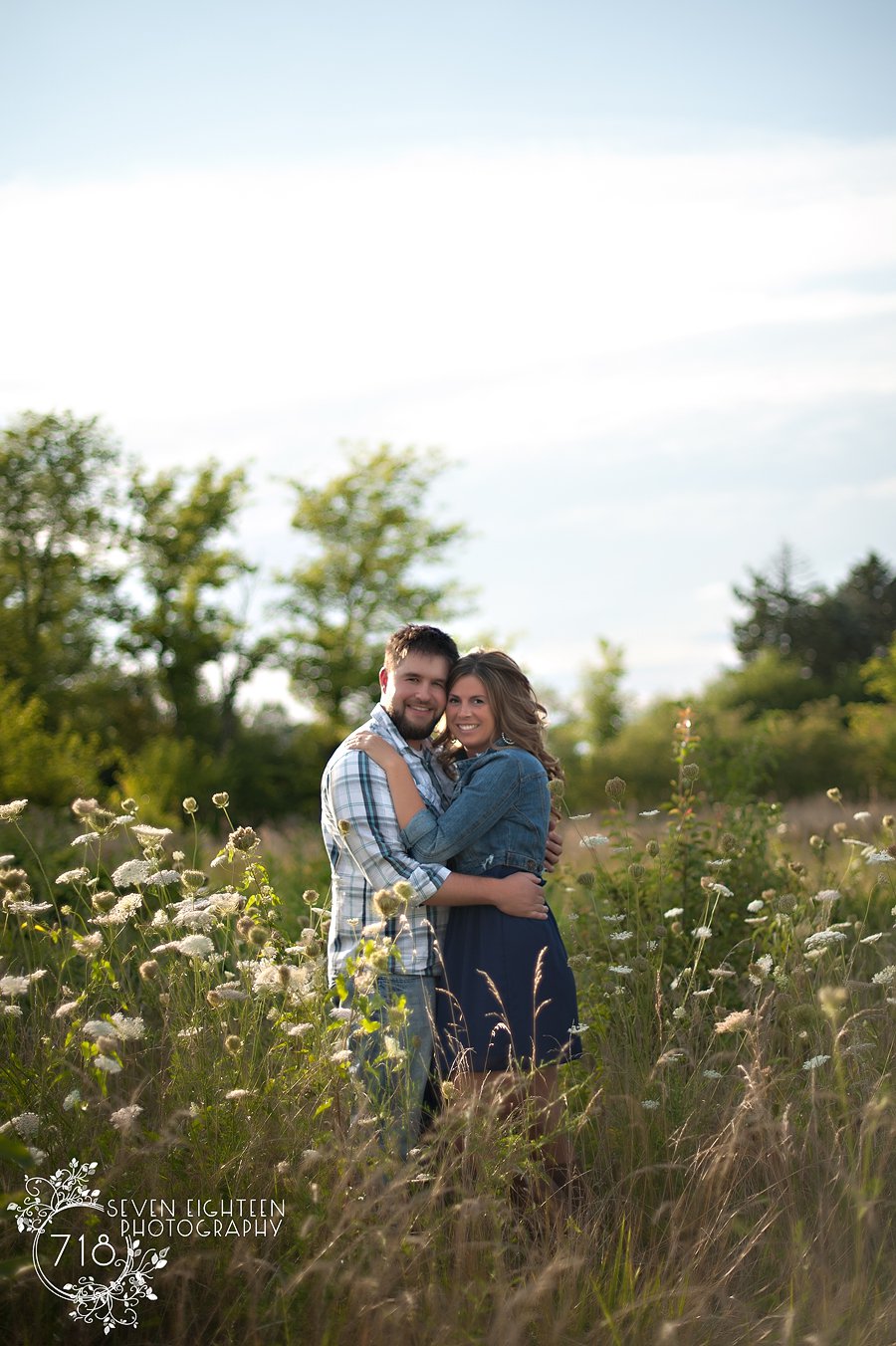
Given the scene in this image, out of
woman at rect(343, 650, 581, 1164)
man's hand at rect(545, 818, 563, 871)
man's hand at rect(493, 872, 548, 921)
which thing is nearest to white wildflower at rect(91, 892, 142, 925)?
woman at rect(343, 650, 581, 1164)

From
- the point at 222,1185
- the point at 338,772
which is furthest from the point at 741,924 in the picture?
→ the point at 222,1185

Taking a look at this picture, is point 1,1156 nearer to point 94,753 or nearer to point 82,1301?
point 82,1301

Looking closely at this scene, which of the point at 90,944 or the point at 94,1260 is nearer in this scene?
the point at 94,1260

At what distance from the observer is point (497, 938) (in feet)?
14.8

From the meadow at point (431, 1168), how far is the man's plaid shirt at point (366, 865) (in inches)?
7.4

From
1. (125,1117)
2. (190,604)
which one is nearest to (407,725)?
(125,1117)

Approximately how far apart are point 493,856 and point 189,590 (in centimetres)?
3202

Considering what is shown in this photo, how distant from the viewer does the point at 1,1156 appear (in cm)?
366

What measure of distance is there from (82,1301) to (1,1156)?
0.64 meters

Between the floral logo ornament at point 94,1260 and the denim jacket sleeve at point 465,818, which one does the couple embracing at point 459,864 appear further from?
the floral logo ornament at point 94,1260

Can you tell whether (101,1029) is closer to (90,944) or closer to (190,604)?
(90,944)

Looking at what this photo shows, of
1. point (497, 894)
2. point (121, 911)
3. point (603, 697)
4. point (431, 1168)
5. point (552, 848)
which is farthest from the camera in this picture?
point (603, 697)

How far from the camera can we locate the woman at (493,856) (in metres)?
4.43

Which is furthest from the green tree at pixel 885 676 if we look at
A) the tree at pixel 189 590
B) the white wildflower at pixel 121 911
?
the white wildflower at pixel 121 911
